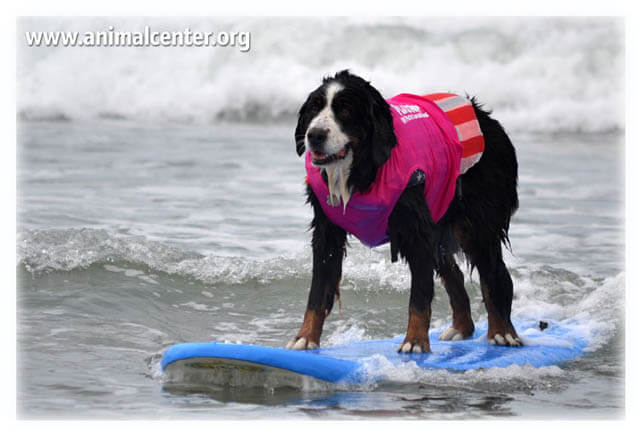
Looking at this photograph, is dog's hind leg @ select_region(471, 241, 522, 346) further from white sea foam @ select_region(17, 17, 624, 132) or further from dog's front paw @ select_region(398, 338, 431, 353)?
white sea foam @ select_region(17, 17, 624, 132)

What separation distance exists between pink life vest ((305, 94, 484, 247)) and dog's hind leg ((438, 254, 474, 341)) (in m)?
0.78

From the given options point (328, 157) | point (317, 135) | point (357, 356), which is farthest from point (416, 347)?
point (317, 135)

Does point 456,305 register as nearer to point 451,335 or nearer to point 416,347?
point 451,335

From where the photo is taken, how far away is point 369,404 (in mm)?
4988

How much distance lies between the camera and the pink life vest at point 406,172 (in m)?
5.37

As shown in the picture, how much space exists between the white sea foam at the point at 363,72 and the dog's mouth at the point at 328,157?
12662mm

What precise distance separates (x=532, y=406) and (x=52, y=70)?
13356 millimetres

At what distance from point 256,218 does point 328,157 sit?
6.53 meters

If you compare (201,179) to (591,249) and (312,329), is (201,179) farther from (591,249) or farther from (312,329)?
(312,329)

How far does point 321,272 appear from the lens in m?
5.68

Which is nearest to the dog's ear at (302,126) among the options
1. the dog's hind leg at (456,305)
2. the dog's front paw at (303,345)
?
the dog's front paw at (303,345)

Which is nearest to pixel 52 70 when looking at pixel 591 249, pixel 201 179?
pixel 201 179

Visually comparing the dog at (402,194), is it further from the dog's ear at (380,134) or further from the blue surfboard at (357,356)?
the blue surfboard at (357,356)

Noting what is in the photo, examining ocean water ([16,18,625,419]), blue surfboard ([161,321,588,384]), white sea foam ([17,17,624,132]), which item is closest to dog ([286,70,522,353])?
blue surfboard ([161,321,588,384])
